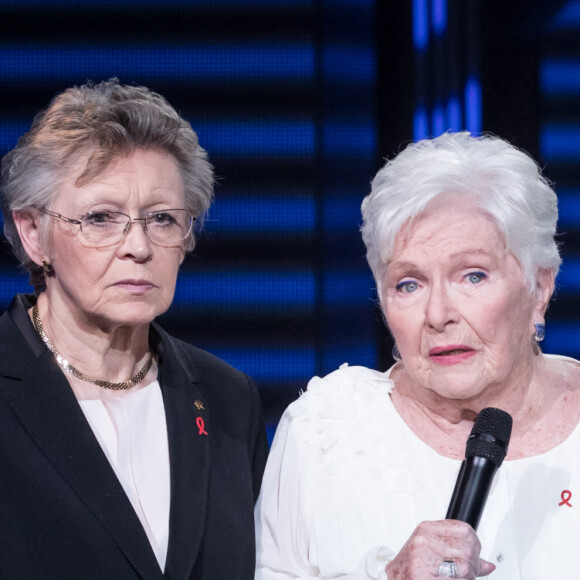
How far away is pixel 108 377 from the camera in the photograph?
7.21 ft

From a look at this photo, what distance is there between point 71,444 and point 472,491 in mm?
904

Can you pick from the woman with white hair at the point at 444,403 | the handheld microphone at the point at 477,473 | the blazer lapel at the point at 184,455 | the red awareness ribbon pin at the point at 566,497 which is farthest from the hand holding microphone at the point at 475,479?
the blazer lapel at the point at 184,455

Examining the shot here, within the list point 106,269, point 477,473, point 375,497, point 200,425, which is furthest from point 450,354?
point 106,269

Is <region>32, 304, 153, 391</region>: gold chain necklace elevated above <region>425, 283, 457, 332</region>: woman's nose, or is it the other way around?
<region>425, 283, 457, 332</region>: woman's nose

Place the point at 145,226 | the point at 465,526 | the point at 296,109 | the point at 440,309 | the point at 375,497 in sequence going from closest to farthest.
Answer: the point at 465,526, the point at 440,309, the point at 375,497, the point at 145,226, the point at 296,109

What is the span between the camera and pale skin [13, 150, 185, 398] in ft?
6.85

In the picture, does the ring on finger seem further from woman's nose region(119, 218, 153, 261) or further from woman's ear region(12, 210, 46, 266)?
woman's ear region(12, 210, 46, 266)

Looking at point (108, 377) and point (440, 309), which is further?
point (108, 377)

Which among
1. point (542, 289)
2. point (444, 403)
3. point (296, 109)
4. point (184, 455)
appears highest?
point (296, 109)

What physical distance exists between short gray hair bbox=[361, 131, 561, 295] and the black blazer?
1.86 feet

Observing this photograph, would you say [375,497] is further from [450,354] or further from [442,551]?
[442,551]

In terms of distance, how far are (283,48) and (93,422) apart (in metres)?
1.81

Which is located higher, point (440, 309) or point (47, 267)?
point (47, 267)

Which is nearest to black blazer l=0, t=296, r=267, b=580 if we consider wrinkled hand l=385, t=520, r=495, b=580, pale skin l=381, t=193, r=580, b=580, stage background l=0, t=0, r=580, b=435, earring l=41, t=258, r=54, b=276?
earring l=41, t=258, r=54, b=276
